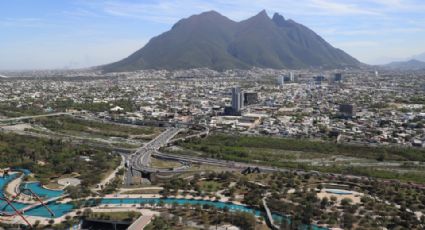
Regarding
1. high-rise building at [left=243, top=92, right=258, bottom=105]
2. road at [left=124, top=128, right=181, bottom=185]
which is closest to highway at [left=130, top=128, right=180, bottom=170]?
road at [left=124, top=128, right=181, bottom=185]

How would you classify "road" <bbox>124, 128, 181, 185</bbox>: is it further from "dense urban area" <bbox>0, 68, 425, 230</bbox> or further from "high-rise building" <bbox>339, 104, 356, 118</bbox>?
"high-rise building" <bbox>339, 104, 356, 118</bbox>

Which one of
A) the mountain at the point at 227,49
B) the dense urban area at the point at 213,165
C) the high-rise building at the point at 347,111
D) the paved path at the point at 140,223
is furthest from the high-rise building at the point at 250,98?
the mountain at the point at 227,49

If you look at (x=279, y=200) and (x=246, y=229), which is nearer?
(x=246, y=229)

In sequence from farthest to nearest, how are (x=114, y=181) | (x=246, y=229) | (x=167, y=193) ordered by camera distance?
(x=114, y=181)
(x=167, y=193)
(x=246, y=229)

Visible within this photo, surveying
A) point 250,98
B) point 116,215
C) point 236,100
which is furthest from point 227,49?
point 116,215

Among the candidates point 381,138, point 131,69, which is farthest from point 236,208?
point 131,69

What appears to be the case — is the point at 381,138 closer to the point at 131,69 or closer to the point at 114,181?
the point at 114,181

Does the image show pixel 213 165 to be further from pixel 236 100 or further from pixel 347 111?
pixel 347 111
